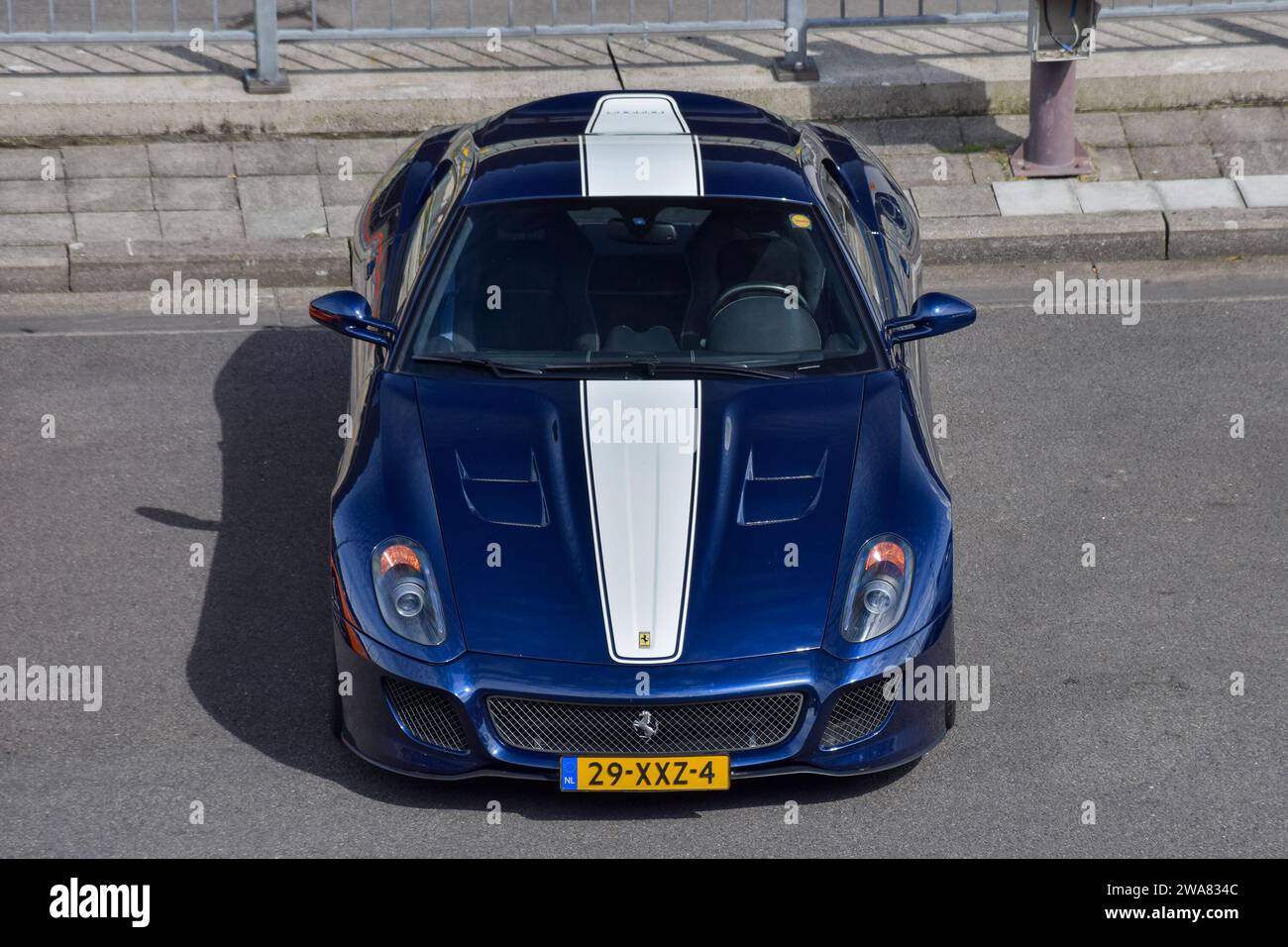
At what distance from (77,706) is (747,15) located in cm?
651

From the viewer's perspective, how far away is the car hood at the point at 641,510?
5004 millimetres

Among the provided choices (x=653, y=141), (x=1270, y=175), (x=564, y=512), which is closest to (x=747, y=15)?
(x=1270, y=175)

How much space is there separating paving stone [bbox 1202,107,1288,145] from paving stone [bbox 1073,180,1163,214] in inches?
27.4

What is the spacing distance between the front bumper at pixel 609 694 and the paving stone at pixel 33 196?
5208 mm

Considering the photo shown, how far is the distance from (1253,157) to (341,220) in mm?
5001

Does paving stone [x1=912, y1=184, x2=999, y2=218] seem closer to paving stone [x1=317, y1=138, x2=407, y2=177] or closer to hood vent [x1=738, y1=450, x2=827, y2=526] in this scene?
paving stone [x1=317, y1=138, x2=407, y2=177]

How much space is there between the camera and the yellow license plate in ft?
16.1

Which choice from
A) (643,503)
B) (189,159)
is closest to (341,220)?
(189,159)

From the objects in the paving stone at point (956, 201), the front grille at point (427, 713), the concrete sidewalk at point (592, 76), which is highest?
the concrete sidewalk at point (592, 76)

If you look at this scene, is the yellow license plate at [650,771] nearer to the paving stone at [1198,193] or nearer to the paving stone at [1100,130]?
the paving stone at [1198,193]

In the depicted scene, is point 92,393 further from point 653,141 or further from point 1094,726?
point 1094,726

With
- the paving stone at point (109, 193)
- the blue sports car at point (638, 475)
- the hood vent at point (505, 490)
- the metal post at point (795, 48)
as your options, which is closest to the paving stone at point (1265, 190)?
the metal post at point (795, 48)

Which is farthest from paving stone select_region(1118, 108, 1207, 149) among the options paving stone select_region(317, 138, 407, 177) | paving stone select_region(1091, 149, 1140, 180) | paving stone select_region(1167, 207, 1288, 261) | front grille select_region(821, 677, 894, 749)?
front grille select_region(821, 677, 894, 749)

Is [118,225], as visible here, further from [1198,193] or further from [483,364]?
[1198,193]
